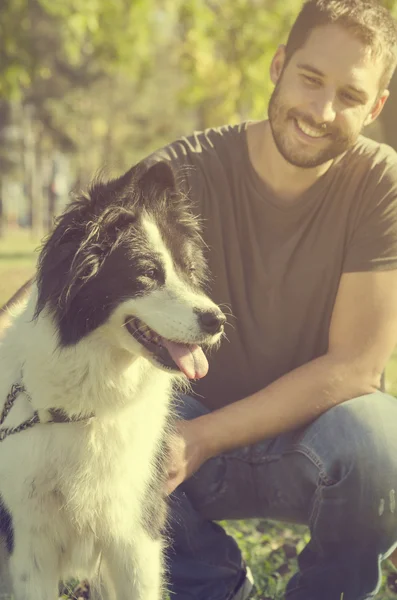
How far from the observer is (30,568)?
2.56 meters

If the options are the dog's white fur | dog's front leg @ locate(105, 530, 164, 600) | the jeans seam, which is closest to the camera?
the dog's white fur

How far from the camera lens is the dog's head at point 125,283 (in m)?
2.43

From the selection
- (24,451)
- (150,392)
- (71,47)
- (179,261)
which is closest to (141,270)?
(179,261)

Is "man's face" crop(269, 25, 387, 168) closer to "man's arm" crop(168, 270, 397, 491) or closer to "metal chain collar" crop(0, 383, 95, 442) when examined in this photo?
"man's arm" crop(168, 270, 397, 491)

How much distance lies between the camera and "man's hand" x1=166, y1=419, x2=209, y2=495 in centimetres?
285

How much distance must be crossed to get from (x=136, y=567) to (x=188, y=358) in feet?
2.53

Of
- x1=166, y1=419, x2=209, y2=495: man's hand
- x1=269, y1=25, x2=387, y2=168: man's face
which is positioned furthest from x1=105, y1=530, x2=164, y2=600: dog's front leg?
x1=269, y1=25, x2=387, y2=168: man's face

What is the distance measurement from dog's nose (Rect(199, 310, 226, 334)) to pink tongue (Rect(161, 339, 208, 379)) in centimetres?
11

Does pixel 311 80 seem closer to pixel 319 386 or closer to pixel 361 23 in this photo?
pixel 361 23

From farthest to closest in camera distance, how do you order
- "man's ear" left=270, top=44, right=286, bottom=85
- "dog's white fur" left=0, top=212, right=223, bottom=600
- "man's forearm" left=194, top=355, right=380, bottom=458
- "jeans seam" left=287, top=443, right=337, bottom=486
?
"man's ear" left=270, top=44, right=286, bottom=85
"man's forearm" left=194, top=355, right=380, bottom=458
"jeans seam" left=287, top=443, right=337, bottom=486
"dog's white fur" left=0, top=212, right=223, bottom=600

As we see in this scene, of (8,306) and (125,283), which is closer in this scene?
(125,283)

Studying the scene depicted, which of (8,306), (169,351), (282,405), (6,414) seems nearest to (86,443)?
(6,414)

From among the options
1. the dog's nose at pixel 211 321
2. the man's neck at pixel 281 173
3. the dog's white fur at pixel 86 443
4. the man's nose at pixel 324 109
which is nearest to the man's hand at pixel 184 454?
the dog's white fur at pixel 86 443

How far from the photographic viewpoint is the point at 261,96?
9453 mm
